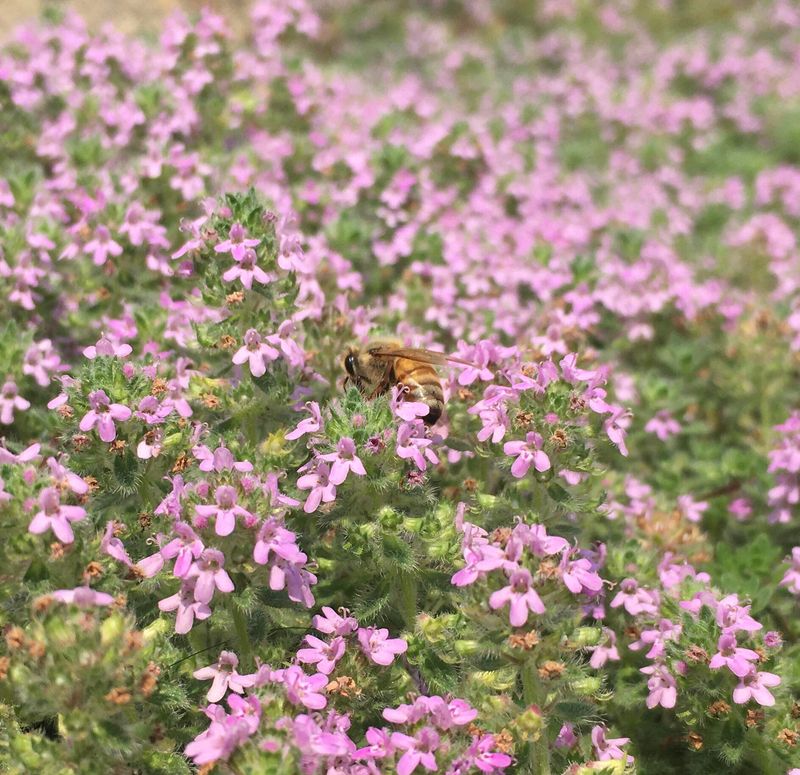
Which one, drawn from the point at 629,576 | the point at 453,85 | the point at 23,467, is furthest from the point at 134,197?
the point at 453,85

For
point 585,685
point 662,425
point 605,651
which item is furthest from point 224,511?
point 662,425

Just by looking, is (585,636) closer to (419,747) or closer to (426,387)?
(419,747)

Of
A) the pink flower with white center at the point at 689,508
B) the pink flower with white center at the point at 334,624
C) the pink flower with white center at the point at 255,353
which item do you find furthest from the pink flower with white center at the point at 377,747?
the pink flower with white center at the point at 689,508

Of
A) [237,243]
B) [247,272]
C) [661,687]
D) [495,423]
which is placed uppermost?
[237,243]

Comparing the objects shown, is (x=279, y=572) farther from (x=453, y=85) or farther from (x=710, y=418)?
(x=453, y=85)

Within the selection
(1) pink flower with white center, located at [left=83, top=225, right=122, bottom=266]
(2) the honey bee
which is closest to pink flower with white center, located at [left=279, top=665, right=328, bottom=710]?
(2) the honey bee

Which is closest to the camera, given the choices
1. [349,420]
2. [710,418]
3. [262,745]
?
[262,745]

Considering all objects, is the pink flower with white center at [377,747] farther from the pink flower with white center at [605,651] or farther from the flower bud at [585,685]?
the pink flower with white center at [605,651]
